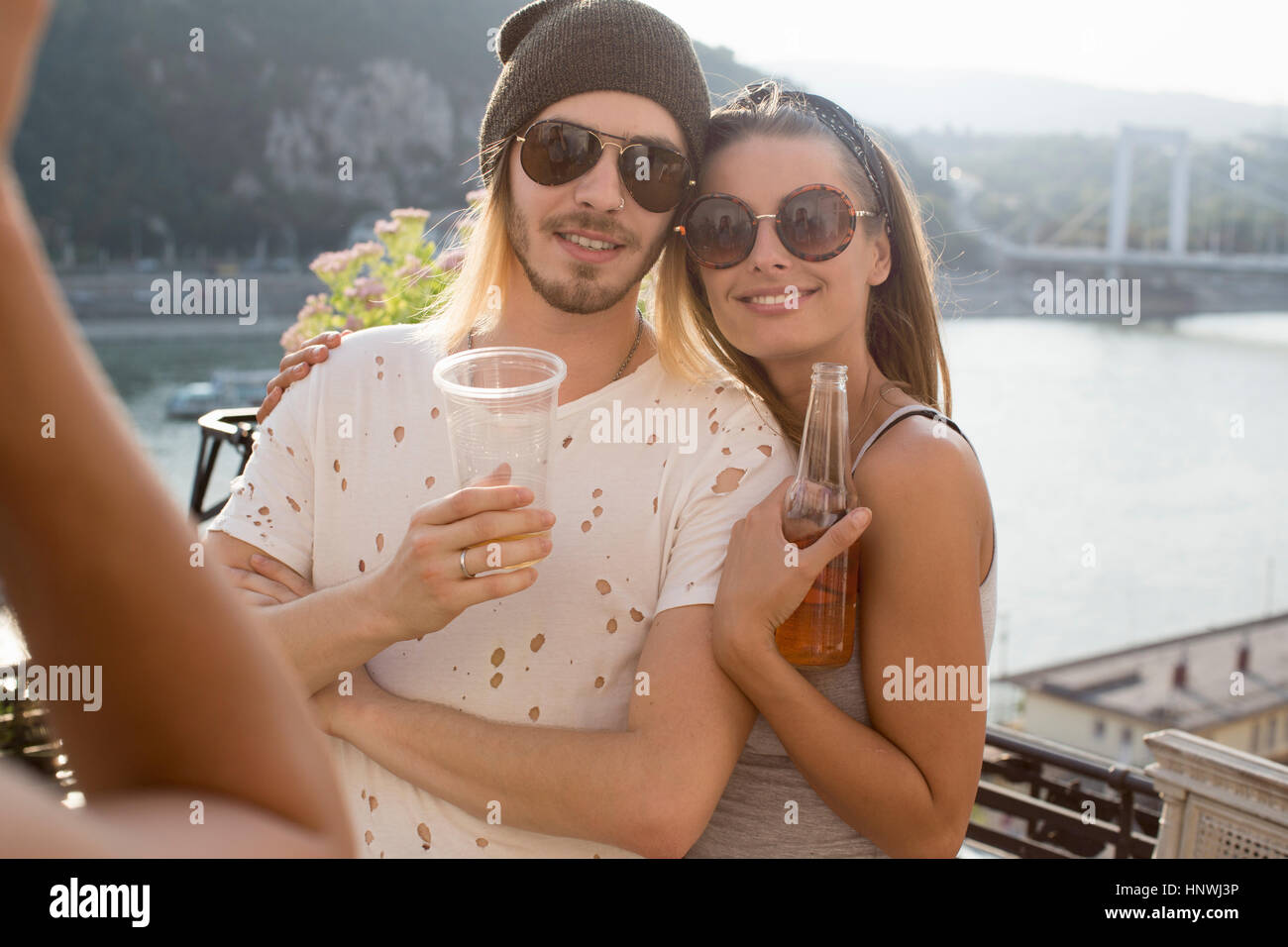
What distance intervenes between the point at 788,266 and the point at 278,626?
1.08m

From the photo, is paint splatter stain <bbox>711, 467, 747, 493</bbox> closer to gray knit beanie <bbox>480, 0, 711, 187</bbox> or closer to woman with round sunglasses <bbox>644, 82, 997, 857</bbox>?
woman with round sunglasses <bbox>644, 82, 997, 857</bbox>

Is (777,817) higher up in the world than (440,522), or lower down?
lower down

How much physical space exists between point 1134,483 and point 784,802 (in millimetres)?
38108

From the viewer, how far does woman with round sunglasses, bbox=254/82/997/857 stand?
153 centimetres

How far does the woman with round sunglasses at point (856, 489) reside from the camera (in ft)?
5.02

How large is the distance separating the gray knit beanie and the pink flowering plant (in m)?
1.38

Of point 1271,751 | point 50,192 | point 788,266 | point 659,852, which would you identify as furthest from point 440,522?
point 1271,751

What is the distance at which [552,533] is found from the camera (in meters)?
1.75

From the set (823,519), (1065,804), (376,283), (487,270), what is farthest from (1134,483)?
(823,519)

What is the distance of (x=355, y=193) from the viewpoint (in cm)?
2795

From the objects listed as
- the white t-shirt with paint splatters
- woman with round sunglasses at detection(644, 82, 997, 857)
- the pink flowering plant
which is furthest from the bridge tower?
the white t-shirt with paint splatters

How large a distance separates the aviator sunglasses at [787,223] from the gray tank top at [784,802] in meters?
0.38
